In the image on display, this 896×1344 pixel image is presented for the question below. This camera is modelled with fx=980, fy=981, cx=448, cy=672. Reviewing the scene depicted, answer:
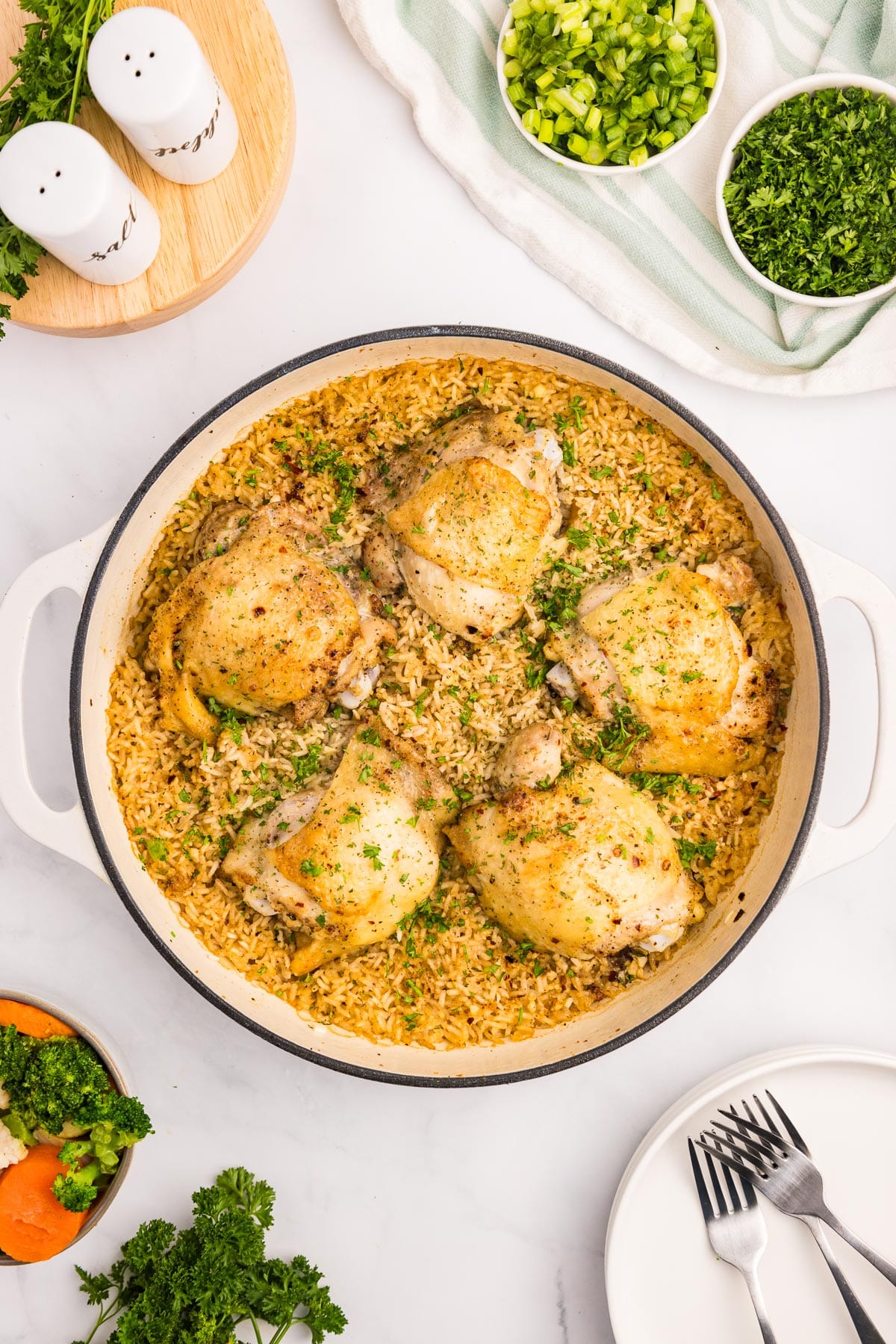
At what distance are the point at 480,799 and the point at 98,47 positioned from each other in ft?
7.34

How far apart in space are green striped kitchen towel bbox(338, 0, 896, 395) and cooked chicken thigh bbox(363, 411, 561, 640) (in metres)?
0.64

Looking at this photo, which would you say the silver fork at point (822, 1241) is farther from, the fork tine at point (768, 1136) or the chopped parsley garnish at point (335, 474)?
the chopped parsley garnish at point (335, 474)

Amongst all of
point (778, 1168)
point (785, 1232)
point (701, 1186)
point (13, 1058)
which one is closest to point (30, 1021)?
point (13, 1058)

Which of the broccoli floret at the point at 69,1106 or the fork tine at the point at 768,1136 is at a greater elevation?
the broccoli floret at the point at 69,1106

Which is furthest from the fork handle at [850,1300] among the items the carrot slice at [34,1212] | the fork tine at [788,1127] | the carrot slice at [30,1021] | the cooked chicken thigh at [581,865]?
the carrot slice at [30,1021]

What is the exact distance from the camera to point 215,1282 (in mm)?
2936

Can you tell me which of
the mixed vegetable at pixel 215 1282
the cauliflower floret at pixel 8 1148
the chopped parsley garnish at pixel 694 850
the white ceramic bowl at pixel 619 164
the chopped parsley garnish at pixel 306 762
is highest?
the white ceramic bowl at pixel 619 164

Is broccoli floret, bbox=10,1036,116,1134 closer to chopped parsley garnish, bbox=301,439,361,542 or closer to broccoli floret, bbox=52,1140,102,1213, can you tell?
broccoli floret, bbox=52,1140,102,1213

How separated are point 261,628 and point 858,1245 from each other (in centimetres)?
259

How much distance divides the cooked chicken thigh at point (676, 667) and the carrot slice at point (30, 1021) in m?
1.86

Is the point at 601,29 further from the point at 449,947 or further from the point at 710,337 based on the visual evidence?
the point at 449,947

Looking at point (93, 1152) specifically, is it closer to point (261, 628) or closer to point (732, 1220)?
point (261, 628)

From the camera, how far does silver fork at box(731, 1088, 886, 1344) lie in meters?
3.00

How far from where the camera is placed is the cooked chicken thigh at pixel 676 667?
278 cm
